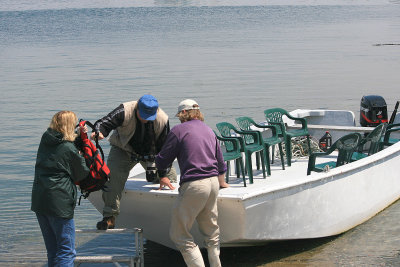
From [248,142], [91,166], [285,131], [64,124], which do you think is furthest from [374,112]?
[64,124]

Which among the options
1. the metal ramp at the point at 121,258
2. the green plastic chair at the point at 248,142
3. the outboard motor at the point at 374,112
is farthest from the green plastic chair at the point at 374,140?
the metal ramp at the point at 121,258

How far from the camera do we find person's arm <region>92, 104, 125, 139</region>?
21.6 feet

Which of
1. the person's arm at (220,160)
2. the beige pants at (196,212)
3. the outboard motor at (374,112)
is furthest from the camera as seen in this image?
the outboard motor at (374,112)

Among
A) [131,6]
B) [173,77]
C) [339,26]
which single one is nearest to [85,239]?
[173,77]

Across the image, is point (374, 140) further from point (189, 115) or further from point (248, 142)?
point (189, 115)

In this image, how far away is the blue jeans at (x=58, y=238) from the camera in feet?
19.1

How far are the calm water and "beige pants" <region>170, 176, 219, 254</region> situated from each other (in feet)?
4.65

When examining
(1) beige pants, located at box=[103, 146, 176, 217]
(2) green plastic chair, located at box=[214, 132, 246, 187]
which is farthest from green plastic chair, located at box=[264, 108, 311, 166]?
(1) beige pants, located at box=[103, 146, 176, 217]

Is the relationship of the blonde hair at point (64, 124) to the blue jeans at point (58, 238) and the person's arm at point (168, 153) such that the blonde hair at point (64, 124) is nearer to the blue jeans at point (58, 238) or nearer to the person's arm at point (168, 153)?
the blue jeans at point (58, 238)

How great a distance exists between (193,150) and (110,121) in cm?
104

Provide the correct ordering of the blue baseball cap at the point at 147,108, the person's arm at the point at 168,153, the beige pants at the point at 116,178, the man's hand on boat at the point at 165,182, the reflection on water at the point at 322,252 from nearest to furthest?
the person's arm at the point at 168,153 → the blue baseball cap at the point at 147,108 → the man's hand on boat at the point at 165,182 → the beige pants at the point at 116,178 → the reflection on water at the point at 322,252

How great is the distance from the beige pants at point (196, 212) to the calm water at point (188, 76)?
4.65ft

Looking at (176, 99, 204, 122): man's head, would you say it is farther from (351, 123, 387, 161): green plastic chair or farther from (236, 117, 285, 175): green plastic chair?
(351, 123, 387, 161): green plastic chair

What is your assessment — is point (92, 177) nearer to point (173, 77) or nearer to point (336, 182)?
point (336, 182)
